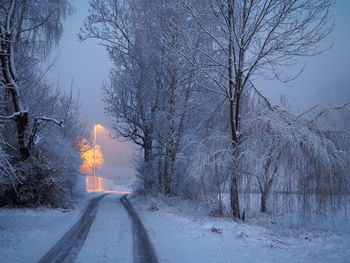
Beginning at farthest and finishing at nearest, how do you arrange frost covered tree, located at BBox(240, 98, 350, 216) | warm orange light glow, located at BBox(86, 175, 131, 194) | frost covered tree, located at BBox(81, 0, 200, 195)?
warm orange light glow, located at BBox(86, 175, 131, 194) → frost covered tree, located at BBox(81, 0, 200, 195) → frost covered tree, located at BBox(240, 98, 350, 216)

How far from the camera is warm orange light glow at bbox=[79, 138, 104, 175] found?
97.4 feet

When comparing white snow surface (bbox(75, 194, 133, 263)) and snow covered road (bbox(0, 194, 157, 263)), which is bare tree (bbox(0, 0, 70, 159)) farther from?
white snow surface (bbox(75, 194, 133, 263))

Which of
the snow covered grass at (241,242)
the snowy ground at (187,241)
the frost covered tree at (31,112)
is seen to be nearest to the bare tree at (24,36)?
the frost covered tree at (31,112)

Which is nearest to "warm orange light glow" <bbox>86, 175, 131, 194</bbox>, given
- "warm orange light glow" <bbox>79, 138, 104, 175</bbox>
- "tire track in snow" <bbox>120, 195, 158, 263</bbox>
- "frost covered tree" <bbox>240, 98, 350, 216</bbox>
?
"warm orange light glow" <bbox>79, 138, 104, 175</bbox>

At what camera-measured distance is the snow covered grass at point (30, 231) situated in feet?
20.3

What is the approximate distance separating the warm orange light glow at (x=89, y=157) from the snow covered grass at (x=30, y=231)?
474 inches

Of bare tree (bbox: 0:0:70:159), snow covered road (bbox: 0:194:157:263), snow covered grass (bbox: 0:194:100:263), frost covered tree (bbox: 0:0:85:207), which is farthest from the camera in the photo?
frost covered tree (bbox: 0:0:85:207)

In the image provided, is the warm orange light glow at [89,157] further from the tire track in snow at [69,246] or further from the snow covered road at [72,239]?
the tire track in snow at [69,246]

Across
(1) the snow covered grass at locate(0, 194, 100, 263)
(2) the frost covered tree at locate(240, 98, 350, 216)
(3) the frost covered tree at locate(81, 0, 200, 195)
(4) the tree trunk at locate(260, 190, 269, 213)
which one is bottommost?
(1) the snow covered grass at locate(0, 194, 100, 263)

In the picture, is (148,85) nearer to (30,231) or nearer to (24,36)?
(24,36)

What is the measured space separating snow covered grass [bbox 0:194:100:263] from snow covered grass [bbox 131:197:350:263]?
8.59 feet

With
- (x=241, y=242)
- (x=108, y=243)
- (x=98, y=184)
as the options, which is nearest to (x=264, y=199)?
(x=241, y=242)

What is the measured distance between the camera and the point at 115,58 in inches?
813

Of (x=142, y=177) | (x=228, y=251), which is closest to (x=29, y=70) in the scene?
(x=142, y=177)
